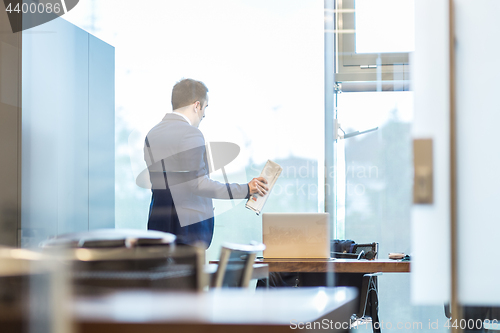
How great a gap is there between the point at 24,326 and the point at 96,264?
0.37 metres

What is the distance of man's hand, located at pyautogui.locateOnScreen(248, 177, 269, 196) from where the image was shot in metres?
3.22

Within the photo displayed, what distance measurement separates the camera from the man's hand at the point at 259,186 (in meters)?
3.22

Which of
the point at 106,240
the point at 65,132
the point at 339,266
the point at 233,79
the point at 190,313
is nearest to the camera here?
the point at 190,313

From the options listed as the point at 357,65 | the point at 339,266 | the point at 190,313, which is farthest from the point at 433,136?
the point at 357,65

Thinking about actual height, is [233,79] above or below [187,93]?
above

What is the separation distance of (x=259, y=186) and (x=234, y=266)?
5.41 ft

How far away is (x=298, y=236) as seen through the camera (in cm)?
274

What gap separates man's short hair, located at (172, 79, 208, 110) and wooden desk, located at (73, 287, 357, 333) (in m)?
2.36

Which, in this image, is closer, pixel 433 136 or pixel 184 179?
pixel 433 136

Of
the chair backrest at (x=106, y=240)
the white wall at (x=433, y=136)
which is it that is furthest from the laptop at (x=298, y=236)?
the chair backrest at (x=106, y=240)

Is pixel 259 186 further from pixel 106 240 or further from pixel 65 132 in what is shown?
pixel 106 240

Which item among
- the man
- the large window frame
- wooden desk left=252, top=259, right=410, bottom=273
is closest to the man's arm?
the man

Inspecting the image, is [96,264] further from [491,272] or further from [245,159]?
[245,159]

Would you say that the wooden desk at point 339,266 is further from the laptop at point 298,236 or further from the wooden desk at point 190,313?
the wooden desk at point 190,313
